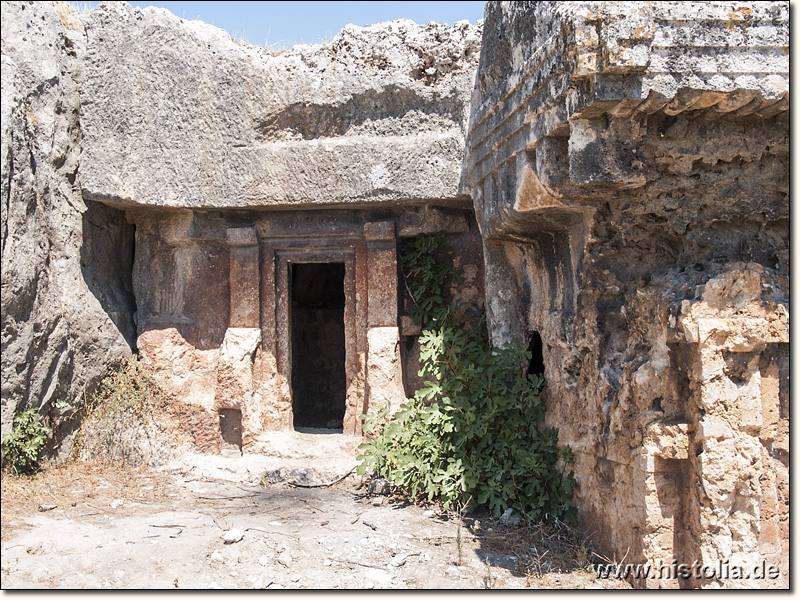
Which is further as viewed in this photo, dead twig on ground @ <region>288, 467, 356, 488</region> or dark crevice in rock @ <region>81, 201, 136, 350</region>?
dark crevice in rock @ <region>81, 201, 136, 350</region>

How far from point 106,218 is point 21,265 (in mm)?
1133

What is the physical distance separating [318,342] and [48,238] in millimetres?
4446

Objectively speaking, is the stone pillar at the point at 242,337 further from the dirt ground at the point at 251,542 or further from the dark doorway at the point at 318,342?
the dark doorway at the point at 318,342

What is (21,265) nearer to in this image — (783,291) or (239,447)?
(239,447)

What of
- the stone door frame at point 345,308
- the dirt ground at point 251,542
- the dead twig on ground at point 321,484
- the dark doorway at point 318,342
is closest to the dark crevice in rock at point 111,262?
the stone door frame at point 345,308

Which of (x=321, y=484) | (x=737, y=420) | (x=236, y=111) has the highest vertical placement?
(x=236, y=111)

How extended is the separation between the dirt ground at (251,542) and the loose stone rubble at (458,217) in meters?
0.57

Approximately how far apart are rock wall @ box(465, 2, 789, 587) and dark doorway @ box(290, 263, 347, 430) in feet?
17.1

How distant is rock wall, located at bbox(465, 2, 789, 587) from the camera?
3.18m

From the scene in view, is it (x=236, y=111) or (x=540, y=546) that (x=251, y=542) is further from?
(x=236, y=111)

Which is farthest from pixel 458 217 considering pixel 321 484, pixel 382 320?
pixel 321 484

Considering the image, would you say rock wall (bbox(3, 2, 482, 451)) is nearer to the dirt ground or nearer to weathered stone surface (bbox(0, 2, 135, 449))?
weathered stone surface (bbox(0, 2, 135, 449))

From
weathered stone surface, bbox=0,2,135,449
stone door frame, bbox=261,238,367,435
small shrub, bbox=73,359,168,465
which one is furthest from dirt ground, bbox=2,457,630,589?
stone door frame, bbox=261,238,367,435

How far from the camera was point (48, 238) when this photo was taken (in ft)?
16.8
